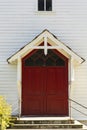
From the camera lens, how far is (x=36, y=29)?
74.4ft

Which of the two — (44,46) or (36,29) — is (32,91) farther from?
(36,29)

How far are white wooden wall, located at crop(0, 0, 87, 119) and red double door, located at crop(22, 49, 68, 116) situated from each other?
0.45 m

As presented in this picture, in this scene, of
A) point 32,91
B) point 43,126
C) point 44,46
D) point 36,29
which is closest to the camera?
point 43,126

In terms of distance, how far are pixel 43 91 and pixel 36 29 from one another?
109 inches

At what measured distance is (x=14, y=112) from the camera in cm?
2244

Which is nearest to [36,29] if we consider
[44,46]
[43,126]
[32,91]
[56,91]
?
[44,46]

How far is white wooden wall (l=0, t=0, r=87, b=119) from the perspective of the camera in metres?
22.6

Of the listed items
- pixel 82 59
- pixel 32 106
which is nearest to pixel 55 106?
pixel 32 106

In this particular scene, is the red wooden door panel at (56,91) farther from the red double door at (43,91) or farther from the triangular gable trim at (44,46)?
the triangular gable trim at (44,46)

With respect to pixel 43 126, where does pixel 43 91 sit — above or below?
above

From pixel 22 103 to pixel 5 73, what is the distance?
5.03ft

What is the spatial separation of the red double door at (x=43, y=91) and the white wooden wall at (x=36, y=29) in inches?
17.7

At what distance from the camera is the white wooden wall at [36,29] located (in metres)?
22.6

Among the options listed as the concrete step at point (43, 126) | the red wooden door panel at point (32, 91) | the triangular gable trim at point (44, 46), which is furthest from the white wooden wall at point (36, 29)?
the concrete step at point (43, 126)
